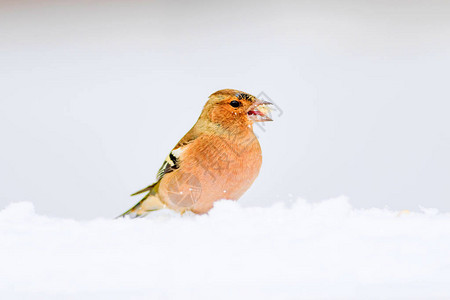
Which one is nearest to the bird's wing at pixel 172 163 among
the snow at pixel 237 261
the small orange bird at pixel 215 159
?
the small orange bird at pixel 215 159

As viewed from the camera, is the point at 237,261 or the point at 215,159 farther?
the point at 215,159

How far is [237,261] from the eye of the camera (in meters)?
0.68

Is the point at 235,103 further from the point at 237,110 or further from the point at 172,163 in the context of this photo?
the point at 172,163

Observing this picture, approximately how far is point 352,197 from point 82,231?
737 millimetres

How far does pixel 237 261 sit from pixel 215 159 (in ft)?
0.66

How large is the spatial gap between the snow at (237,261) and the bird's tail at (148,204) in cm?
9

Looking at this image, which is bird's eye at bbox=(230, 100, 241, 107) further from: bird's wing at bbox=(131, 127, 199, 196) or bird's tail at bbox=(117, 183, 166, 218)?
bird's tail at bbox=(117, 183, 166, 218)

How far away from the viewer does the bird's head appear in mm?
844

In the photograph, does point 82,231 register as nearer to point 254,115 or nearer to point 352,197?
point 254,115

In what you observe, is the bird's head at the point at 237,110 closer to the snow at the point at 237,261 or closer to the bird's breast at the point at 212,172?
the bird's breast at the point at 212,172

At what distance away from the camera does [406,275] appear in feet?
2.20

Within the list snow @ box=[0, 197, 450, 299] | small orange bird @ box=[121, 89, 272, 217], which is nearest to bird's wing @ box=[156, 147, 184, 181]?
small orange bird @ box=[121, 89, 272, 217]

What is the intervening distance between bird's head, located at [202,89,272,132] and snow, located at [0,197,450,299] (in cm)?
17

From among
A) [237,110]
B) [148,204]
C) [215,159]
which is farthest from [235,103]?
[148,204]
